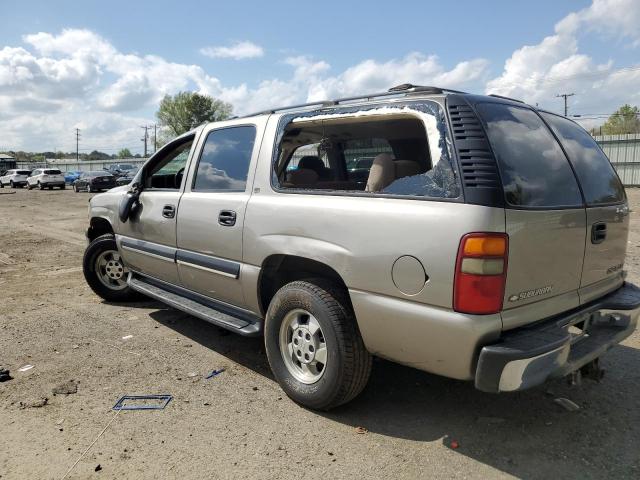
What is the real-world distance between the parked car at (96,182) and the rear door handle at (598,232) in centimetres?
3007

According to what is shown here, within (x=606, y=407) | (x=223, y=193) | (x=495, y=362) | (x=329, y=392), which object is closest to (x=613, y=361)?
(x=606, y=407)

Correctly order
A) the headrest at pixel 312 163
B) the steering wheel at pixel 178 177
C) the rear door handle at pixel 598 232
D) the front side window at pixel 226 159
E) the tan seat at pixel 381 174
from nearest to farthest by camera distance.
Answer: the rear door handle at pixel 598 232 < the tan seat at pixel 381 174 < the front side window at pixel 226 159 < the headrest at pixel 312 163 < the steering wheel at pixel 178 177

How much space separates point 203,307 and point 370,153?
1.88 meters

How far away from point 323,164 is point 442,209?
1861mm

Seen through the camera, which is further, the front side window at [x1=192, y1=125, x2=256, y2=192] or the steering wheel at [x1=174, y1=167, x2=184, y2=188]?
the steering wheel at [x1=174, y1=167, x2=184, y2=188]

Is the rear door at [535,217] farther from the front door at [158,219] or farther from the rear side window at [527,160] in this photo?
the front door at [158,219]

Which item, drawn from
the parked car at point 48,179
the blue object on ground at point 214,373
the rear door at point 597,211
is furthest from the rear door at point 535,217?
the parked car at point 48,179

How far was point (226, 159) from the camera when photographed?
13.0ft

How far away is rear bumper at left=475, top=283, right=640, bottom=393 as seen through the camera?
7.88ft

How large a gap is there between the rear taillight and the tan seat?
78 cm

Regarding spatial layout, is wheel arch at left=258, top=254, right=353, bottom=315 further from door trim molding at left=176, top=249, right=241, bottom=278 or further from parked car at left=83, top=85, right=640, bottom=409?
door trim molding at left=176, top=249, right=241, bottom=278

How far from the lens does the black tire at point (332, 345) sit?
116 inches

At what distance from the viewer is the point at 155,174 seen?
4.95 metres

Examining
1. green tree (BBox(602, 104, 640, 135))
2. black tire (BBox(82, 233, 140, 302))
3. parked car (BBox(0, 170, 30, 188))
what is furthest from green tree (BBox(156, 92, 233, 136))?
black tire (BBox(82, 233, 140, 302))
